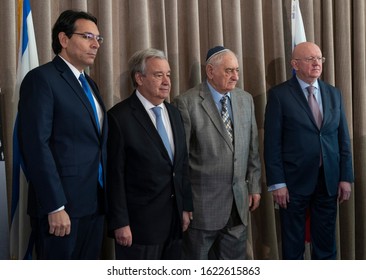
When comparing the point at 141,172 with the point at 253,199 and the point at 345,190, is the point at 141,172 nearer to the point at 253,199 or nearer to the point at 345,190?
the point at 253,199

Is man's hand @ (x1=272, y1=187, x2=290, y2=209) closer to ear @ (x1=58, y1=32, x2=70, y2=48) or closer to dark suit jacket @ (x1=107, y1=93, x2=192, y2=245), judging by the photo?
dark suit jacket @ (x1=107, y1=93, x2=192, y2=245)

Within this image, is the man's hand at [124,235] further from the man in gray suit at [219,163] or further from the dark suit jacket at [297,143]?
the dark suit jacket at [297,143]

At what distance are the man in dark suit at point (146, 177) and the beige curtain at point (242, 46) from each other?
0.52 meters

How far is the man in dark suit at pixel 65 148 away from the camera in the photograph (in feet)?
6.85

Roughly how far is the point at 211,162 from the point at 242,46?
1113 mm

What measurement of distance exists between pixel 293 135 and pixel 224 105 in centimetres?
46

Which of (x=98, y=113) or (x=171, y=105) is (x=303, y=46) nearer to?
(x=171, y=105)

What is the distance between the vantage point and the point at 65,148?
7.18 feet

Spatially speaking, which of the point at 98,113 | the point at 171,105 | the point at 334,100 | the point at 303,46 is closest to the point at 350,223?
the point at 334,100

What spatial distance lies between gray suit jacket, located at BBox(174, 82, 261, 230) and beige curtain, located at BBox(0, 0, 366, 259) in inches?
17.7

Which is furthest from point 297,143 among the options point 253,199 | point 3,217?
point 3,217

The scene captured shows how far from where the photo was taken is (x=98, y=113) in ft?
7.88

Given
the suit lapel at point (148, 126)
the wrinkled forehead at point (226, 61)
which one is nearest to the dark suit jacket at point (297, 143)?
the wrinkled forehead at point (226, 61)

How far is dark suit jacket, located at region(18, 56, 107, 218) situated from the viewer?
6.82 ft
